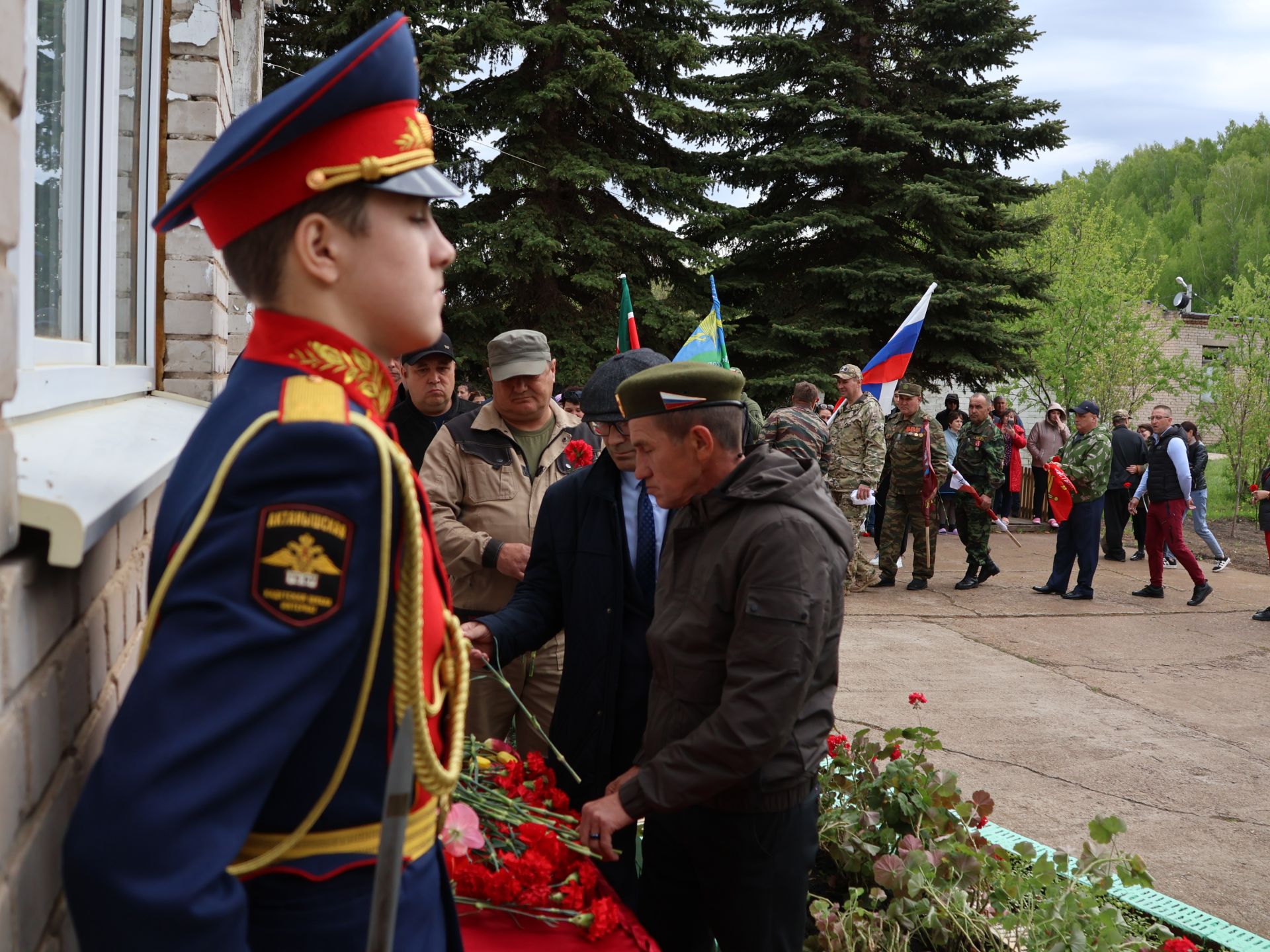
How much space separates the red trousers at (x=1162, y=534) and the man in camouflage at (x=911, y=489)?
93.7 inches

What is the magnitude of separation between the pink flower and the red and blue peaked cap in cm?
113

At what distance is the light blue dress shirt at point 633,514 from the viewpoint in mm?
3623

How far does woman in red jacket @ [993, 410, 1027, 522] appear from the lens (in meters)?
17.5

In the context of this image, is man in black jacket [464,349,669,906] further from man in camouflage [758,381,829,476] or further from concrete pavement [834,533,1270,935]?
man in camouflage [758,381,829,476]

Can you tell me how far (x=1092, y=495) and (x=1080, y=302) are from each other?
49.0 ft

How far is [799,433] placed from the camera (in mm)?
10617

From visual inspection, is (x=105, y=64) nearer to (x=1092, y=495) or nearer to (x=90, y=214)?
(x=90, y=214)

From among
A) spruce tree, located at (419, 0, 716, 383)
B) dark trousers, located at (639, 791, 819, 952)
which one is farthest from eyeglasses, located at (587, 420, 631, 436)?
spruce tree, located at (419, 0, 716, 383)

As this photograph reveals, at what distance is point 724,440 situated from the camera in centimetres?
276

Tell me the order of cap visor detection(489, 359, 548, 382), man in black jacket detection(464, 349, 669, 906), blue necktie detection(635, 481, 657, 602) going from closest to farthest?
1. man in black jacket detection(464, 349, 669, 906)
2. blue necktie detection(635, 481, 657, 602)
3. cap visor detection(489, 359, 548, 382)

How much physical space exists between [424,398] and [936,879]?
3444 millimetres

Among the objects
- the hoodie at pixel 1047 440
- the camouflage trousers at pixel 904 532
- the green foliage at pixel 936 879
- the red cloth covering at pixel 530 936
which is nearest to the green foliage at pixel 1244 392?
the hoodie at pixel 1047 440

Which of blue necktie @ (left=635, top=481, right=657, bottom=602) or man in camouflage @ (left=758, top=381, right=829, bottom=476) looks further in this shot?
man in camouflage @ (left=758, top=381, right=829, bottom=476)

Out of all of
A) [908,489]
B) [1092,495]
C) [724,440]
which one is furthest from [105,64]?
[1092,495]
